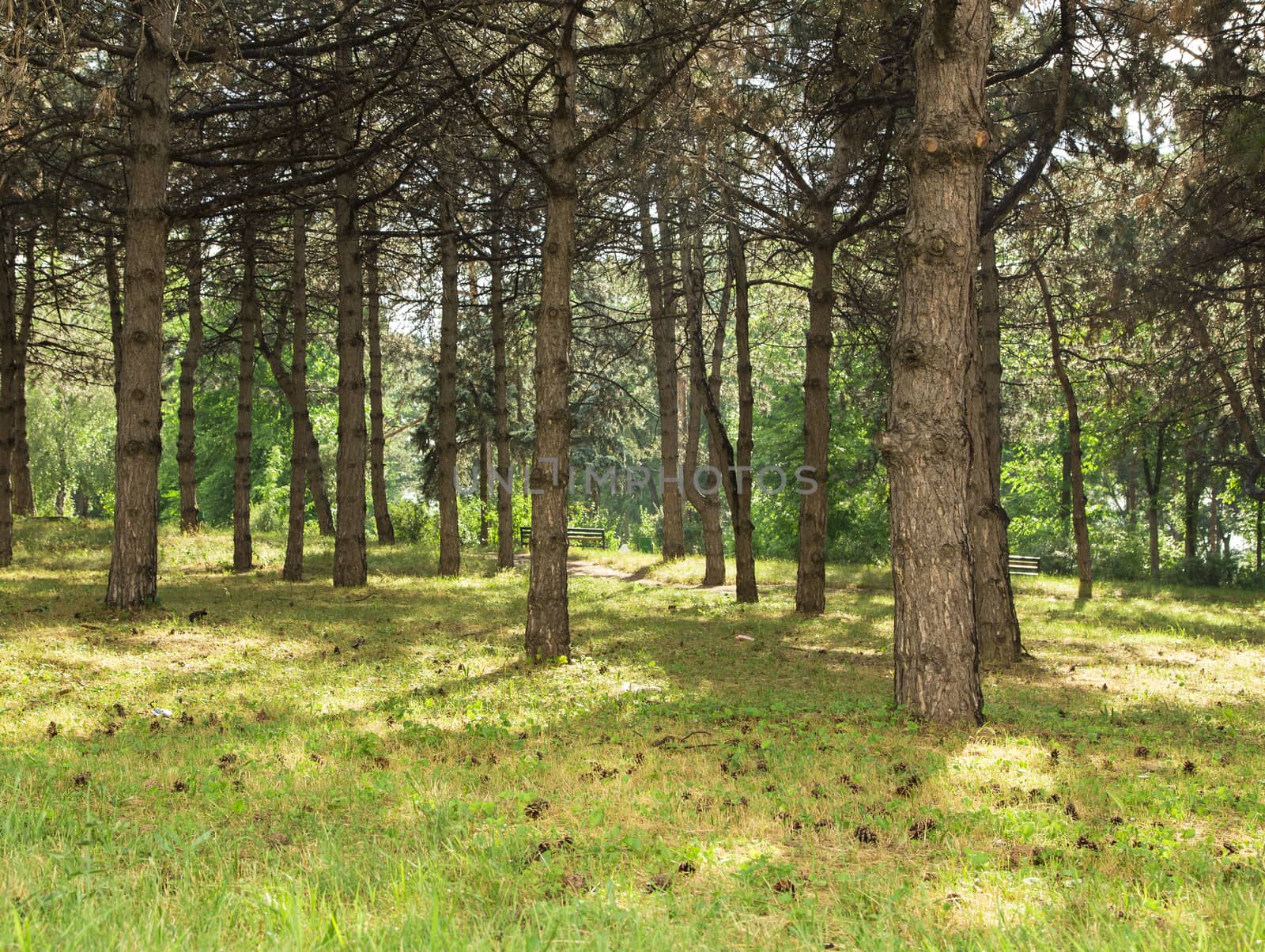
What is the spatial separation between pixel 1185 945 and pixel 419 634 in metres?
9.93

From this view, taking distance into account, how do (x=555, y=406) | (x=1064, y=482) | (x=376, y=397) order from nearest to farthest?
(x=555, y=406), (x=376, y=397), (x=1064, y=482)

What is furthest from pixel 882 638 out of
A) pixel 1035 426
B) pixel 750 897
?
pixel 1035 426

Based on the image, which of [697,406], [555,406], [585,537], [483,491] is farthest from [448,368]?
[585,537]

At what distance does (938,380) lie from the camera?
23.3 ft

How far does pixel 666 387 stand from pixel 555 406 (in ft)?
44.4

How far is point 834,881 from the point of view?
3.86m

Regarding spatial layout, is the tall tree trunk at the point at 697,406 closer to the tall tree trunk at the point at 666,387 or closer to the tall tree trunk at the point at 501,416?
the tall tree trunk at the point at 666,387

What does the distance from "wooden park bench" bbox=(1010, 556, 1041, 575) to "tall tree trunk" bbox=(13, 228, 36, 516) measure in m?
26.6

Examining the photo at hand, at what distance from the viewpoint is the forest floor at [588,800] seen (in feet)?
11.0

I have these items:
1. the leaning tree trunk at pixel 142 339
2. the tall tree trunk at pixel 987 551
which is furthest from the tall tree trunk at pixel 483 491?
the tall tree trunk at pixel 987 551

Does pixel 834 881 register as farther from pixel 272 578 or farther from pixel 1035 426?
pixel 1035 426

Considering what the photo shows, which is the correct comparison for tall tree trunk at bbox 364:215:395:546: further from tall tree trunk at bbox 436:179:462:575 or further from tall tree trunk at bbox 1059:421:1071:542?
tall tree trunk at bbox 1059:421:1071:542

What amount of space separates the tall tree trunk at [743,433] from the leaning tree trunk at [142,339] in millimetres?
8824

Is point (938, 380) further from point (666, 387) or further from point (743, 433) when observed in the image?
point (666, 387)
